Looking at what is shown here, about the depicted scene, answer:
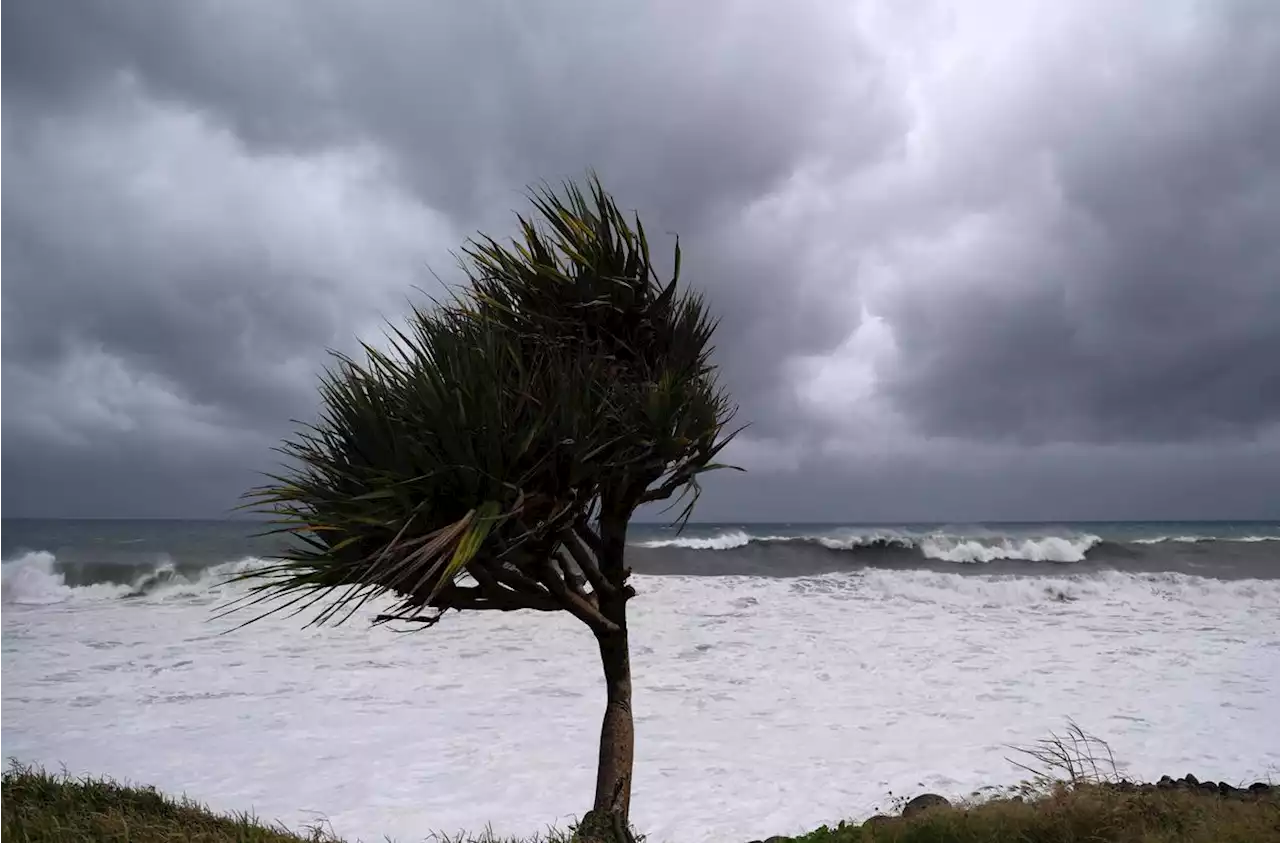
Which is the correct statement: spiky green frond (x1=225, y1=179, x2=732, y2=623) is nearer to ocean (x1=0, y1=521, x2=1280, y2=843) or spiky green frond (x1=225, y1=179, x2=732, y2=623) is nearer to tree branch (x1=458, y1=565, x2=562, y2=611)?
tree branch (x1=458, y1=565, x2=562, y2=611)

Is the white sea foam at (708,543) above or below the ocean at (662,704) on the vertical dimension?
above

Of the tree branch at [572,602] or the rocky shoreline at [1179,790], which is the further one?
the rocky shoreline at [1179,790]

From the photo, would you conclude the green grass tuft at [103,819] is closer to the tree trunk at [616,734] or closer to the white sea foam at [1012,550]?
the tree trunk at [616,734]

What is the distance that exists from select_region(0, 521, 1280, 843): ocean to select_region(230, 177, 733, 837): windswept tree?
414 centimetres

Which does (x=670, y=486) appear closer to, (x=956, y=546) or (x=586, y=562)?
(x=586, y=562)

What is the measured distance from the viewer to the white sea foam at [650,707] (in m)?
8.59

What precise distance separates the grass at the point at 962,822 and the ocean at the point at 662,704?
7.89 ft

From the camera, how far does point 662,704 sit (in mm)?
12102

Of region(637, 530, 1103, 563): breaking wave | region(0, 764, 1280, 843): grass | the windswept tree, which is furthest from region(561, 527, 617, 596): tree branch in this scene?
region(637, 530, 1103, 563): breaking wave

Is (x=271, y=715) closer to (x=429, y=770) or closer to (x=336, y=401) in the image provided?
(x=429, y=770)

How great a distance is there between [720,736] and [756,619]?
31.0 ft

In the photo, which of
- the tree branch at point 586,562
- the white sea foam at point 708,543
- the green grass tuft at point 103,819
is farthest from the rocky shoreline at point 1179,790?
the white sea foam at point 708,543

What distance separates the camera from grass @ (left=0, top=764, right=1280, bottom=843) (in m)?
4.64

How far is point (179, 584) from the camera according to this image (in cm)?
3108
